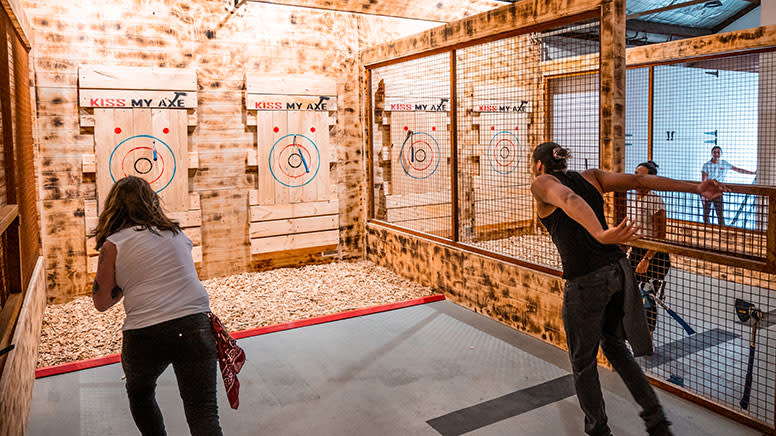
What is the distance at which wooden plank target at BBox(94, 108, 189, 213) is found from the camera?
583cm

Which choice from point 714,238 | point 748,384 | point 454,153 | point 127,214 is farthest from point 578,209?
point 714,238

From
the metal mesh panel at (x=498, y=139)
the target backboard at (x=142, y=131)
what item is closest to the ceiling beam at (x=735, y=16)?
the metal mesh panel at (x=498, y=139)

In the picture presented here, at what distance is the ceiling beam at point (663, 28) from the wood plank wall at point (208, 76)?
7216 millimetres

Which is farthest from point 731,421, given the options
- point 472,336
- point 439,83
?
point 439,83

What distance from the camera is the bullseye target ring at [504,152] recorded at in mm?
8305

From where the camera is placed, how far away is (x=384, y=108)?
23.9ft

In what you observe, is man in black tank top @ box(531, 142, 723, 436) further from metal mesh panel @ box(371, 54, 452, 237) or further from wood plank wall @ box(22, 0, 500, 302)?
wood plank wall @ box(22, 0, 500, 302)

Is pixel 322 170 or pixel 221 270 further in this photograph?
pixel 322 170

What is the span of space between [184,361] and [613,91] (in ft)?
10.2

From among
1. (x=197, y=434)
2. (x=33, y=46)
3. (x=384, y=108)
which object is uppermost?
(x=33, y=46)

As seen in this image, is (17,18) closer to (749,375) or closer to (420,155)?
(420,155)

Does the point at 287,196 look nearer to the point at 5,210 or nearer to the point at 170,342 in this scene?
the point at 5,210

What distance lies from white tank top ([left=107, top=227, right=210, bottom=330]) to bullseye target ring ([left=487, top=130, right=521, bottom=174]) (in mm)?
6392

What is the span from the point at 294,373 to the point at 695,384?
266 cm
